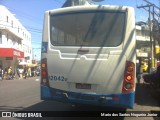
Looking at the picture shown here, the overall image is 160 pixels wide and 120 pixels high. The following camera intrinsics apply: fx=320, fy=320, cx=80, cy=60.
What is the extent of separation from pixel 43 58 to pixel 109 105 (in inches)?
84.9

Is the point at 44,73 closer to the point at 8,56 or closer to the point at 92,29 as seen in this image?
the point at 92,29

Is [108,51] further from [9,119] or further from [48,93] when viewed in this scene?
[9,119]

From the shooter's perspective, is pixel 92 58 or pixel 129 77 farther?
pixel 92 58

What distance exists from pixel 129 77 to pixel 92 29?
4.98 feet

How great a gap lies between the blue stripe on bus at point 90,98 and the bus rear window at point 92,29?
1.24 metres

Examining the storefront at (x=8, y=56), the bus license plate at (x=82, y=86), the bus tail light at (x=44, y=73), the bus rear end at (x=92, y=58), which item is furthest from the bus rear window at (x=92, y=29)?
the storefront at (x=8, y=56)

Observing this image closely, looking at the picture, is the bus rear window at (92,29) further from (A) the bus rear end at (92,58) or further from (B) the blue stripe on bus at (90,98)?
(B) the blue stripe on bus at (90,98)

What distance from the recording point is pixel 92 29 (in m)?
8.08

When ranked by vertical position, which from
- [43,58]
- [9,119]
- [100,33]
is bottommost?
[9,119]

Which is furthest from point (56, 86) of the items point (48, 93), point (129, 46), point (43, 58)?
point (129, 46)

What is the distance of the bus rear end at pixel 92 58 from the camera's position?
7785mm

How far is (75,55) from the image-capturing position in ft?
26.6

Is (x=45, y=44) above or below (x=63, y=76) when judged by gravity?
above

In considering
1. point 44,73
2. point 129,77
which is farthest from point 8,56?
point 129,77
